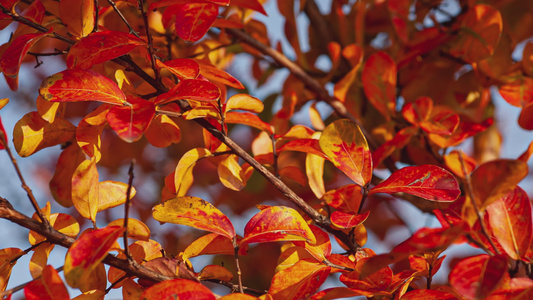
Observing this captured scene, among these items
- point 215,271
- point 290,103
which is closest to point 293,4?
point 290,103

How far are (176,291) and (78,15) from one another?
34cm

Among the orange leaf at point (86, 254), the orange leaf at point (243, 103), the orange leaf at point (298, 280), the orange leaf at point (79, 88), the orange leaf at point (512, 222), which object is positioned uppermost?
the orange leaf at point (79, 88)

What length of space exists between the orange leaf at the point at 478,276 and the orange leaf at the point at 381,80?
488 millimetres

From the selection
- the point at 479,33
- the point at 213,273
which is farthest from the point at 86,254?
the point at 479,33

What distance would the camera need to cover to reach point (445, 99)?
1.05 metres

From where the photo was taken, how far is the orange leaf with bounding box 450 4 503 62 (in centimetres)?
85

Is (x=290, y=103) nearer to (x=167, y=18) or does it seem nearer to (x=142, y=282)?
(x=167, y=18)

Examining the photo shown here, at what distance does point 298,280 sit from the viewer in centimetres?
Result: 51

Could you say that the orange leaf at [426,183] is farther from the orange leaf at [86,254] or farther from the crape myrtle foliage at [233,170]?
the orange leaf at [86,254]

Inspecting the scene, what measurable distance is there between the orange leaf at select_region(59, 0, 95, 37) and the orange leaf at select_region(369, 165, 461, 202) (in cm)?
39

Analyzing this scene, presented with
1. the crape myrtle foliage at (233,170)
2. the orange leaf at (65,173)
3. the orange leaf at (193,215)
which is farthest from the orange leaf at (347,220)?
the orange leaf at (65,173)

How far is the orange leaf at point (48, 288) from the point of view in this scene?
43cm

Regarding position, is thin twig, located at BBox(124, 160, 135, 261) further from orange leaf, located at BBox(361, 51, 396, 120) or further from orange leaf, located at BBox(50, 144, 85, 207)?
orange leaf, located at BBox(361, 51, 396, 120)

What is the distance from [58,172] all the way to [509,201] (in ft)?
1.77
